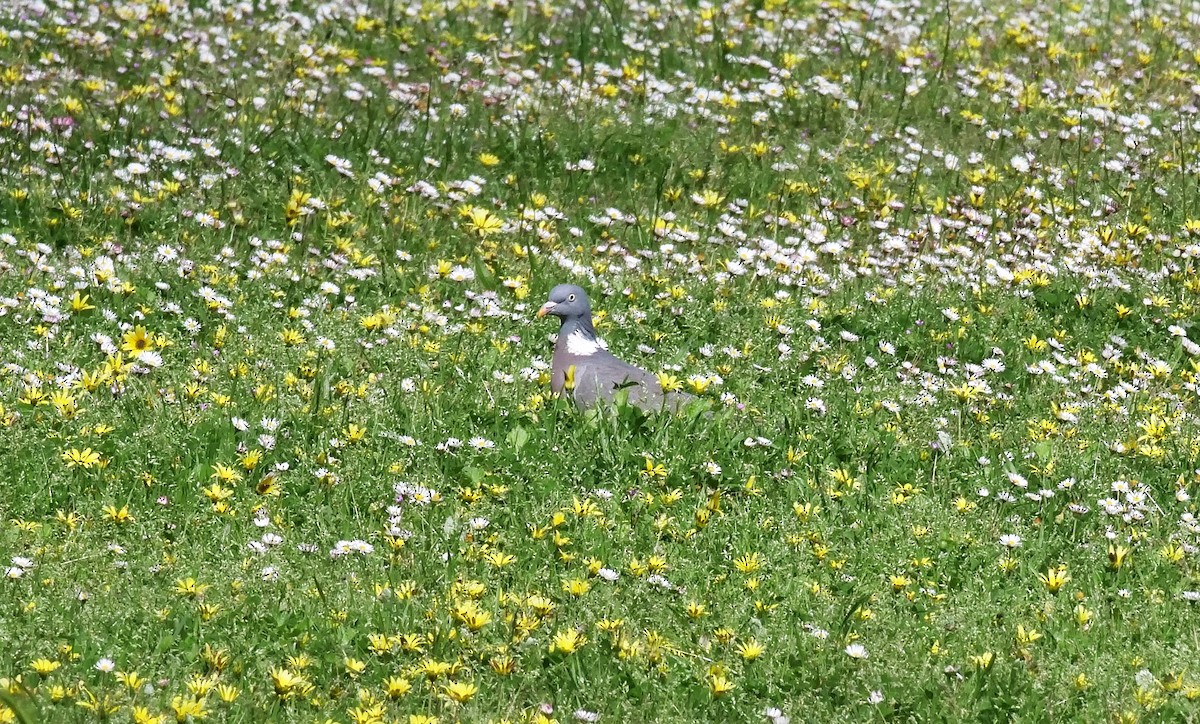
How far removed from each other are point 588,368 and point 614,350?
2.39ft

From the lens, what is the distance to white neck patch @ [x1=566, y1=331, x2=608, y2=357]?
7086 millimetres

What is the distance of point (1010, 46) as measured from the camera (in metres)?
11.9

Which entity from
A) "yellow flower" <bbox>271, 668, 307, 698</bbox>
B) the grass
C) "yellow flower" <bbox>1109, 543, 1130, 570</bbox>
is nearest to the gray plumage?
the grass

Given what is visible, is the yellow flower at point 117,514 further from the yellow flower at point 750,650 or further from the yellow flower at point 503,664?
the yellow flower at point 750,650

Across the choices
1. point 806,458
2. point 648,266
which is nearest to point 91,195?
point 648,266

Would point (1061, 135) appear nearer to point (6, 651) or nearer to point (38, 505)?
point (38, 505)

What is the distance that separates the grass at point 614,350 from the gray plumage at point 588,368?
122mm

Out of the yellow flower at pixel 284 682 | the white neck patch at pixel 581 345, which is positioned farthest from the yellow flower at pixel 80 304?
the yellow flower at pixel 284 682

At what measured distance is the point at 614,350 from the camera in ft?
24.8

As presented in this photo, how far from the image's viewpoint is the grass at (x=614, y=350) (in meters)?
4.94

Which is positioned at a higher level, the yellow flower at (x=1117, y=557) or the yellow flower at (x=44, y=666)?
the yellow flower at (x=44, y=666)

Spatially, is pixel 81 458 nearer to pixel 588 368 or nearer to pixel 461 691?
pixel 461 691

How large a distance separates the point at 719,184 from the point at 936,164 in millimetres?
1474

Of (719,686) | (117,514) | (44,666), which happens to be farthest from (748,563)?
(44,666)
